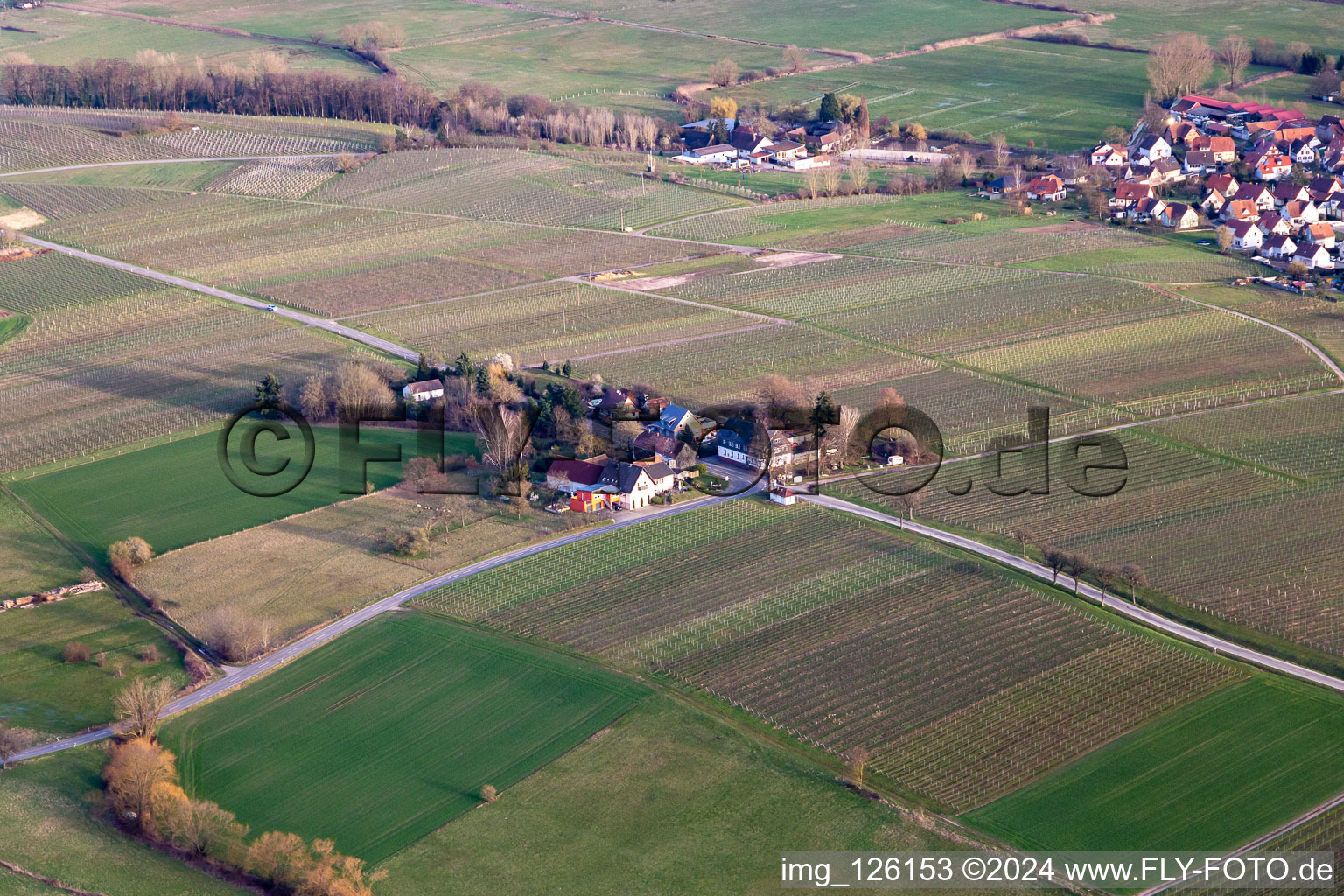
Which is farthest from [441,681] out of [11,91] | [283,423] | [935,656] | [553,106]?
[11,91]

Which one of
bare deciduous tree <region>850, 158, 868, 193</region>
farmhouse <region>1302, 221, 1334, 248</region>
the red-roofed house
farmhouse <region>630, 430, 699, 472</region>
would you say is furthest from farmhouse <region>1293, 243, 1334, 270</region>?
farmhouse <region>630, 430, 699, 472</region>

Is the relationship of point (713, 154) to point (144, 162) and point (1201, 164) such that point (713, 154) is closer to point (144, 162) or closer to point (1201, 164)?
point (1201, 164)

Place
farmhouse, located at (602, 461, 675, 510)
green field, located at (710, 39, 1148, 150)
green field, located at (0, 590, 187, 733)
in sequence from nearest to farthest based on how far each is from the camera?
green field, located at (0, 590, 187, 733) → farmhouse, located at (602, 461, 675, 510) → green field, located at (710, 39, 1148, 150)

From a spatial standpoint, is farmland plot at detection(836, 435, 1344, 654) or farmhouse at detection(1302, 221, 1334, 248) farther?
farmhouse at detection(1302, 221, 1334, 248)

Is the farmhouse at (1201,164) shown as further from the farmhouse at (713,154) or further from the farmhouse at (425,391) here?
the farmhouse at (425,391)

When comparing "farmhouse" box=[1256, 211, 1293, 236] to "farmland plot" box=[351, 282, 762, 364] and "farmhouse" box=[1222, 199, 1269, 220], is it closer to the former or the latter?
"farmhouse" box=[1222, 199, 1269, 220]

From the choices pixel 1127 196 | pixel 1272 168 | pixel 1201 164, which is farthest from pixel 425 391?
pixel 1272 168

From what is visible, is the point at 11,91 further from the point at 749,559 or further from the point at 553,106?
the point at 749,559
